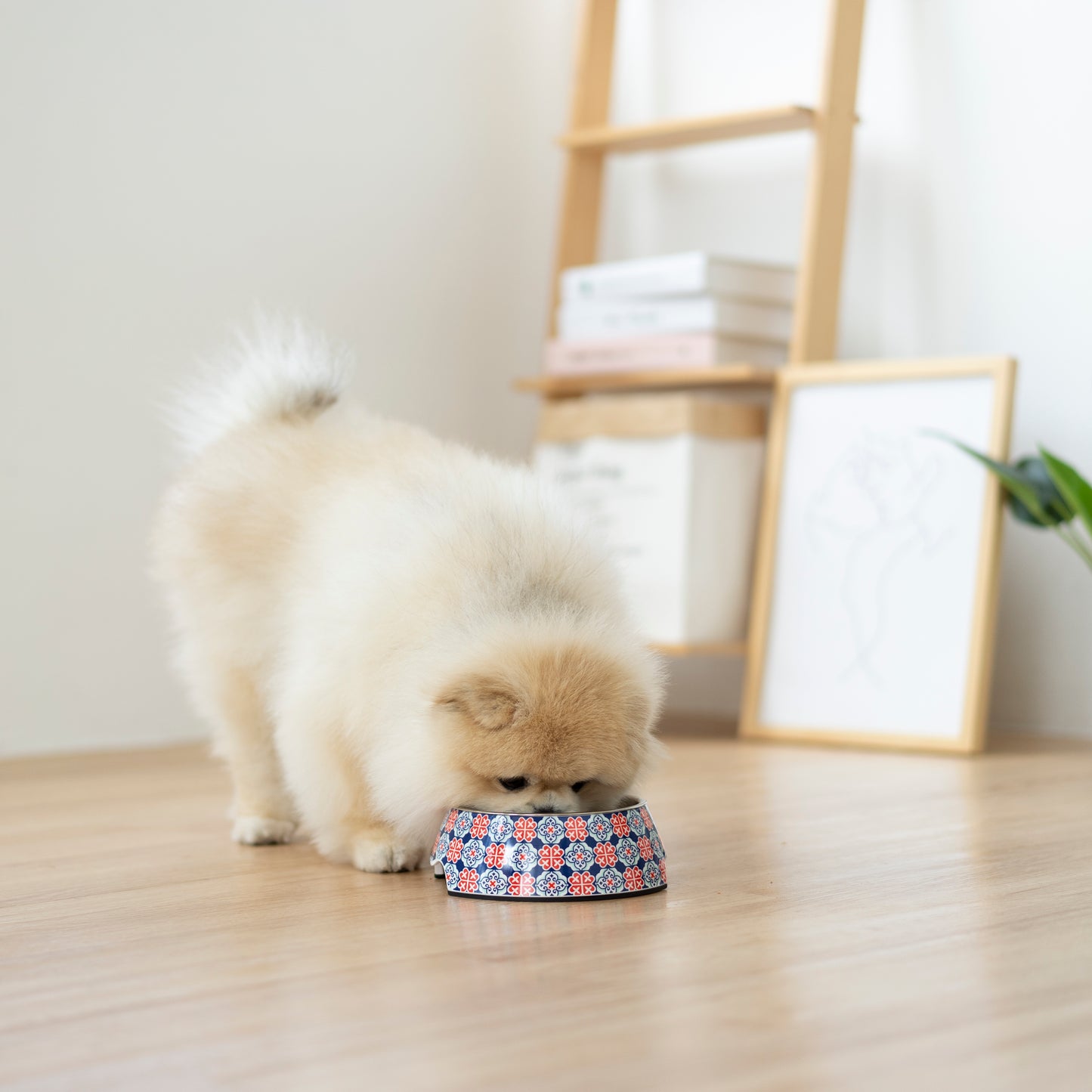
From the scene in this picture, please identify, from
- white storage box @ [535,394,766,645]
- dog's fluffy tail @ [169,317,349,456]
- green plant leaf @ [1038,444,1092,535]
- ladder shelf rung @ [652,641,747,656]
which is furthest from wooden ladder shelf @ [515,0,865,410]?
dog's fluffy tail @ [169,317,349,456]

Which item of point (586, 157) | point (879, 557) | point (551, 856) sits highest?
point (586, 157)

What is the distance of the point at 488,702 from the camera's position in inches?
67.1

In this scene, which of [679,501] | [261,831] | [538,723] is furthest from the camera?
[679,501]

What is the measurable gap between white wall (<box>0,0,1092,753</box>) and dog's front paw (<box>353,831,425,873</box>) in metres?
1.52

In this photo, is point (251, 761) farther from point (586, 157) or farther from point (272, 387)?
point (586, 157)

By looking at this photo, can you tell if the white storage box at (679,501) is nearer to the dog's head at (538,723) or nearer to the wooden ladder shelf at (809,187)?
the wooden ladder shelf at (809,187)

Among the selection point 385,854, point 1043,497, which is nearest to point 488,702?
point 385,854

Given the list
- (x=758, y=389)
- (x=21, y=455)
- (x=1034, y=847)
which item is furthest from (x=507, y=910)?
(x=758, y=389)

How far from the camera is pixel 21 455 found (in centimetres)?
321

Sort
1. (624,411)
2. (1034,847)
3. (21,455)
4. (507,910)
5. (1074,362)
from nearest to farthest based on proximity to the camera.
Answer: (507,910), (1034,847), (21,455), (1074,362), (624,411)

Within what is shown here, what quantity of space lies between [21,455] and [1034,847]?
2252mm

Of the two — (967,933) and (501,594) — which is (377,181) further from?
(967,933)

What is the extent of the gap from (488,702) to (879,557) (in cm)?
188

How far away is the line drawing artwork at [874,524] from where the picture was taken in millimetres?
3342
